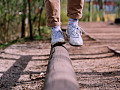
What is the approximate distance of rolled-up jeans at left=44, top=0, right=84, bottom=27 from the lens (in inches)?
71.2

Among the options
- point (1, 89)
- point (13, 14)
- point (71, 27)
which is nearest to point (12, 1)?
point (13, 14)

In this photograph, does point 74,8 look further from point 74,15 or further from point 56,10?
point 56,10

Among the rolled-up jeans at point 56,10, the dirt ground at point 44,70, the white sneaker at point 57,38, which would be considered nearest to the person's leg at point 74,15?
the rolled-up jeans at point 56,10

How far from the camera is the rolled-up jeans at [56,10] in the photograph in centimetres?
181

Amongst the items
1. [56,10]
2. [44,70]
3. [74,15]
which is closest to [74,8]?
[74,15]

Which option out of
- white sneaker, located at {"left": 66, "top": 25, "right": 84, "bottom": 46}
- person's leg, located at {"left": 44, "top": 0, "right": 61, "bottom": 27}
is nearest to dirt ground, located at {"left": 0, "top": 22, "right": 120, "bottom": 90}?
→ white sneaker, located at {"left": 66, "top": 25, "right": 84, "bottom": 46}

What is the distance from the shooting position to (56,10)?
72.1 inches

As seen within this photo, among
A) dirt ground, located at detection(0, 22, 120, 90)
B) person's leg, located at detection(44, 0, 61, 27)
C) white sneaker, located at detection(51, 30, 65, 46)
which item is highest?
person's leg, located at detection(44, 0, 61, 27)

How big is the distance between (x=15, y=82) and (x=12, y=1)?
3963 millimetres

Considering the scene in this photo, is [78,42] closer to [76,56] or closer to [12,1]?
[76,56]

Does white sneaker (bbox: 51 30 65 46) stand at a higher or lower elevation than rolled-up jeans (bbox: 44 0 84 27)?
lower

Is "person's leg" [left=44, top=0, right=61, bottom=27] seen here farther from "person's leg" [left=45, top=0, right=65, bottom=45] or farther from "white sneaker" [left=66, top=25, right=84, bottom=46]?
"white sneaker" [left=66, top=25, right=84, bottom=46]

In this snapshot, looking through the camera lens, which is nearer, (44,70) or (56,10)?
(56,10)

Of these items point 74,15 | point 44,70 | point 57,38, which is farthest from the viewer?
point 44,70
